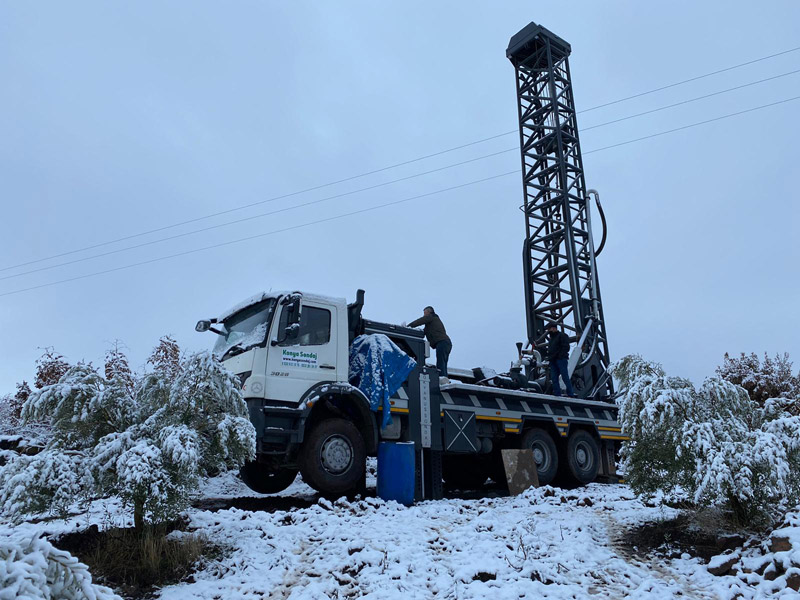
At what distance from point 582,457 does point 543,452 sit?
123 centimetres

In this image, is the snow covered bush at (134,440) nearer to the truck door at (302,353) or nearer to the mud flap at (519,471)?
the truck door at (302,353)

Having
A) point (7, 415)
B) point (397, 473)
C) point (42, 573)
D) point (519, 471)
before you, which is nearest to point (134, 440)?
point (42, 573)

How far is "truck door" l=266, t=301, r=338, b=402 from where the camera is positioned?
7906 millimetres

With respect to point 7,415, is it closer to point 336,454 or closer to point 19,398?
point 19,398

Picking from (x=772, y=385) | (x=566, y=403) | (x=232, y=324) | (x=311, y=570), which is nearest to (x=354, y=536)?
(x=311, y=570)

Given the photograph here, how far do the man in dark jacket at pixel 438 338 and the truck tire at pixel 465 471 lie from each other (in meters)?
2.08

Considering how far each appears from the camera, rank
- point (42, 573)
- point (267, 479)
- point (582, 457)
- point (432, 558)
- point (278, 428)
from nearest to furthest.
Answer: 1. point (42, 573)
2. point (432, 558)
3. point (278, 428)
4. point (267, 479)
5. point (582, 457)

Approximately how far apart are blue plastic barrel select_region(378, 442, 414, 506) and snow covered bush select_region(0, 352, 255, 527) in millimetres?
3023

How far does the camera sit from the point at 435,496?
905 centimetres

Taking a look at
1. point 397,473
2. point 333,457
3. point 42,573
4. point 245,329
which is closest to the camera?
point 42,573

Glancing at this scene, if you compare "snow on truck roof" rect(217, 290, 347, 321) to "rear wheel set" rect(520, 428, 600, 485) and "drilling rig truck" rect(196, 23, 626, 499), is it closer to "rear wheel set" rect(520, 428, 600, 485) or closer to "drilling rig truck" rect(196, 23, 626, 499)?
"drilling rig truck" rect(196, 23, 626, 499)

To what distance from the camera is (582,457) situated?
39.1ft

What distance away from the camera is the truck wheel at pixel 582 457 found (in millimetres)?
11461

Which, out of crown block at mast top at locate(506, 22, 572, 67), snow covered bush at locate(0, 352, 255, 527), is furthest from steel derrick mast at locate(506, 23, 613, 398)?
snow covered bush at locate(0, 352, 255, 527)
